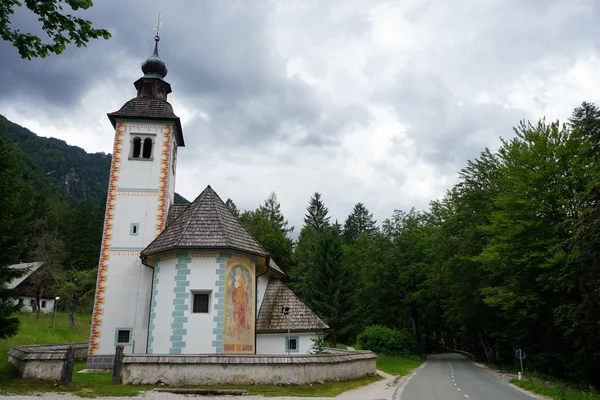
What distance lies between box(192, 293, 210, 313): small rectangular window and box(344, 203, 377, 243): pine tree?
2647 inches

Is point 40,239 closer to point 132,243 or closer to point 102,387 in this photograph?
point 132,243

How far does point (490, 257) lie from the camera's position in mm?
27641

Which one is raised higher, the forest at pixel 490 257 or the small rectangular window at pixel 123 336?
the forest at pixel 490 257

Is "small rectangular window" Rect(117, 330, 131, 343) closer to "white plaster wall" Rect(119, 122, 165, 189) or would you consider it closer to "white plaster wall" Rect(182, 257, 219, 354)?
"white plaster wall" Rect(182, 257, 219, 354)

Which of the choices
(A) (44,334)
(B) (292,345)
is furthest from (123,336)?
(A) (44,334)

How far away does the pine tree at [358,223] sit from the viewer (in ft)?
285

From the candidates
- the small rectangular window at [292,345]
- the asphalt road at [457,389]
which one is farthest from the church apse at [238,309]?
the asphalt road at [457,389]

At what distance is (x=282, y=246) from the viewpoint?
205 ft

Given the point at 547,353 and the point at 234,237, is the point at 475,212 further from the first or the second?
the point at 234,237

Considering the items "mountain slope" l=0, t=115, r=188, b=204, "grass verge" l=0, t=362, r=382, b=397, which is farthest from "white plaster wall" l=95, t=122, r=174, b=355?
"mountain slope" l=0, t=115, r=188, b=204

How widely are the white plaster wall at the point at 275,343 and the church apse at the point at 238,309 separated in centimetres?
237

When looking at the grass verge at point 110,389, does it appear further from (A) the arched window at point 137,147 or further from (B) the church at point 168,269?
(A) the arched window at point 137,147

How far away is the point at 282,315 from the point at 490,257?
43.1 ft

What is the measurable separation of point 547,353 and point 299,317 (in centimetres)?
1625
